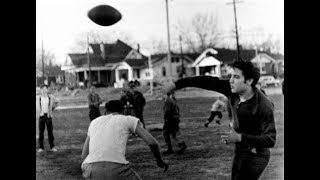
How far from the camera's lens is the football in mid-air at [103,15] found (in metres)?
5.75

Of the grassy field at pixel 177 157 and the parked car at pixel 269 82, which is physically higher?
the parked car at pixel 269 82

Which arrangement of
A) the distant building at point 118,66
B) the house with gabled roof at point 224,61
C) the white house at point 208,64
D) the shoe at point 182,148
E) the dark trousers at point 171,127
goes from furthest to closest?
the white house at point 208,64
the distant building at point 118,66
the house with gabled roof at point 224,61
the dark trousers at point 171,127
the shoe at point 182,148

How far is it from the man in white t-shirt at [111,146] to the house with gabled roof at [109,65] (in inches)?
720

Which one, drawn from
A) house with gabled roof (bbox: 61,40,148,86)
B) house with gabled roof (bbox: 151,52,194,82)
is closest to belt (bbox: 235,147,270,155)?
house with gabled roof (bbox: 61,40,148,86)

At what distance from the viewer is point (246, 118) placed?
11.5ft

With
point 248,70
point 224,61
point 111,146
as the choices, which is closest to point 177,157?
point 248,70

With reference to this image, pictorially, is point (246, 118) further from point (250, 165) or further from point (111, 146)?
A: point (111, 146)

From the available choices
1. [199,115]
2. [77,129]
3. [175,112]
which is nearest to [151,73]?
[199,115]

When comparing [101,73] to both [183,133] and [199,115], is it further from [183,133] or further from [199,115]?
[183,133]

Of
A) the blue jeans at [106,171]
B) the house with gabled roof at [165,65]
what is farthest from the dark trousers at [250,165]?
the house with gabled roof at [165,65]

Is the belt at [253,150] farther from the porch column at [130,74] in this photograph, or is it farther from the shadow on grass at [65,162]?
the porch column at [130,74]

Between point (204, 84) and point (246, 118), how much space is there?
48 centimetres

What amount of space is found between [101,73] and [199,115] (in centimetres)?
1456
